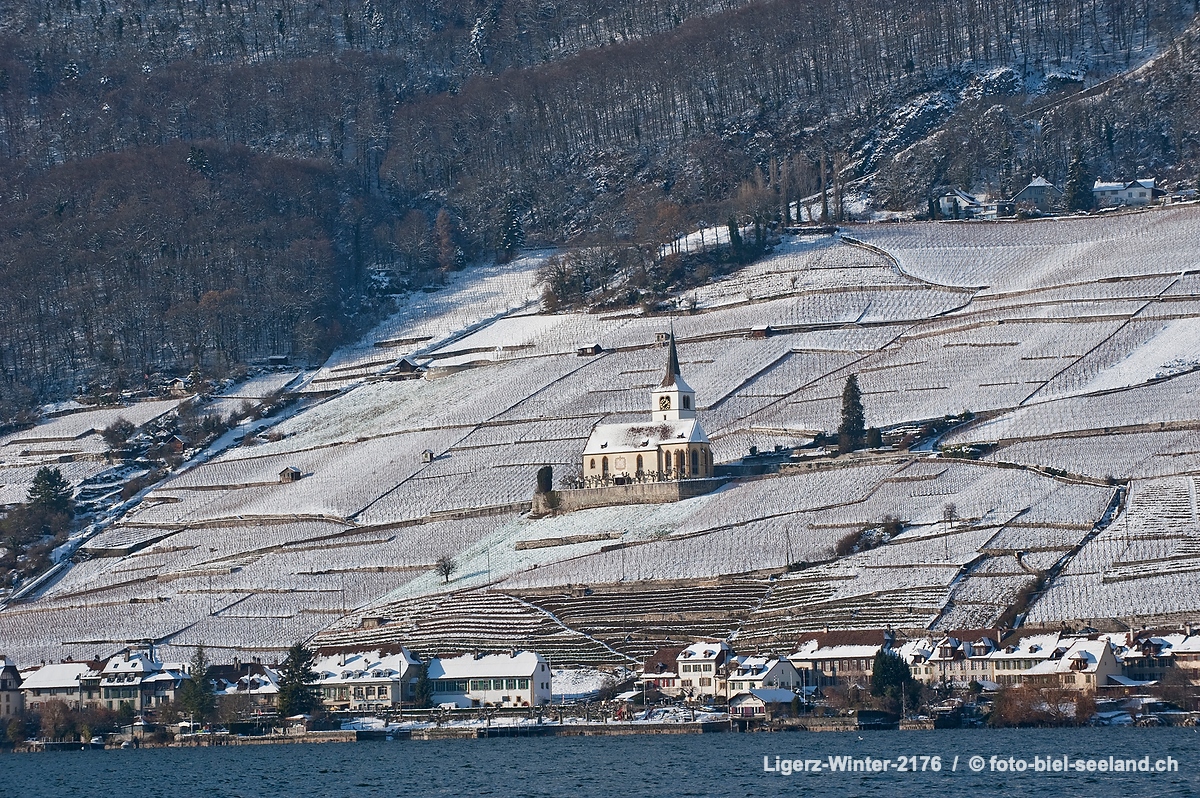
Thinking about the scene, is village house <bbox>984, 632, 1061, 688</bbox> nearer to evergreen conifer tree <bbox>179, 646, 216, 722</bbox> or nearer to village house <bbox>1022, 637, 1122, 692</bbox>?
village house <bbox>1022, 637, 1122, 692</bbox>

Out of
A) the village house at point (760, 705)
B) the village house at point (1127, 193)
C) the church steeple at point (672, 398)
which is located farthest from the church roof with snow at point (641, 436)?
the village house at point (1127, 193)

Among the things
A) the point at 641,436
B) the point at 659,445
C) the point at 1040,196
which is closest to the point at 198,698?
the point at 659,445

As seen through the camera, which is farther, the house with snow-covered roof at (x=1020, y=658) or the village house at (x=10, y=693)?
the village house at (x=10, y=693)

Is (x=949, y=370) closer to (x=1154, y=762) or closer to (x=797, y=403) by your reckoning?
(x=797, y=403)

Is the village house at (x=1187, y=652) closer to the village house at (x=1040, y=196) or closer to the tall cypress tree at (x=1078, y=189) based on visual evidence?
the tall cypress tree at (x=1078, y=189)

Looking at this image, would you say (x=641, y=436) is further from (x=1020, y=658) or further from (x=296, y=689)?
(x=1020, y=658)
